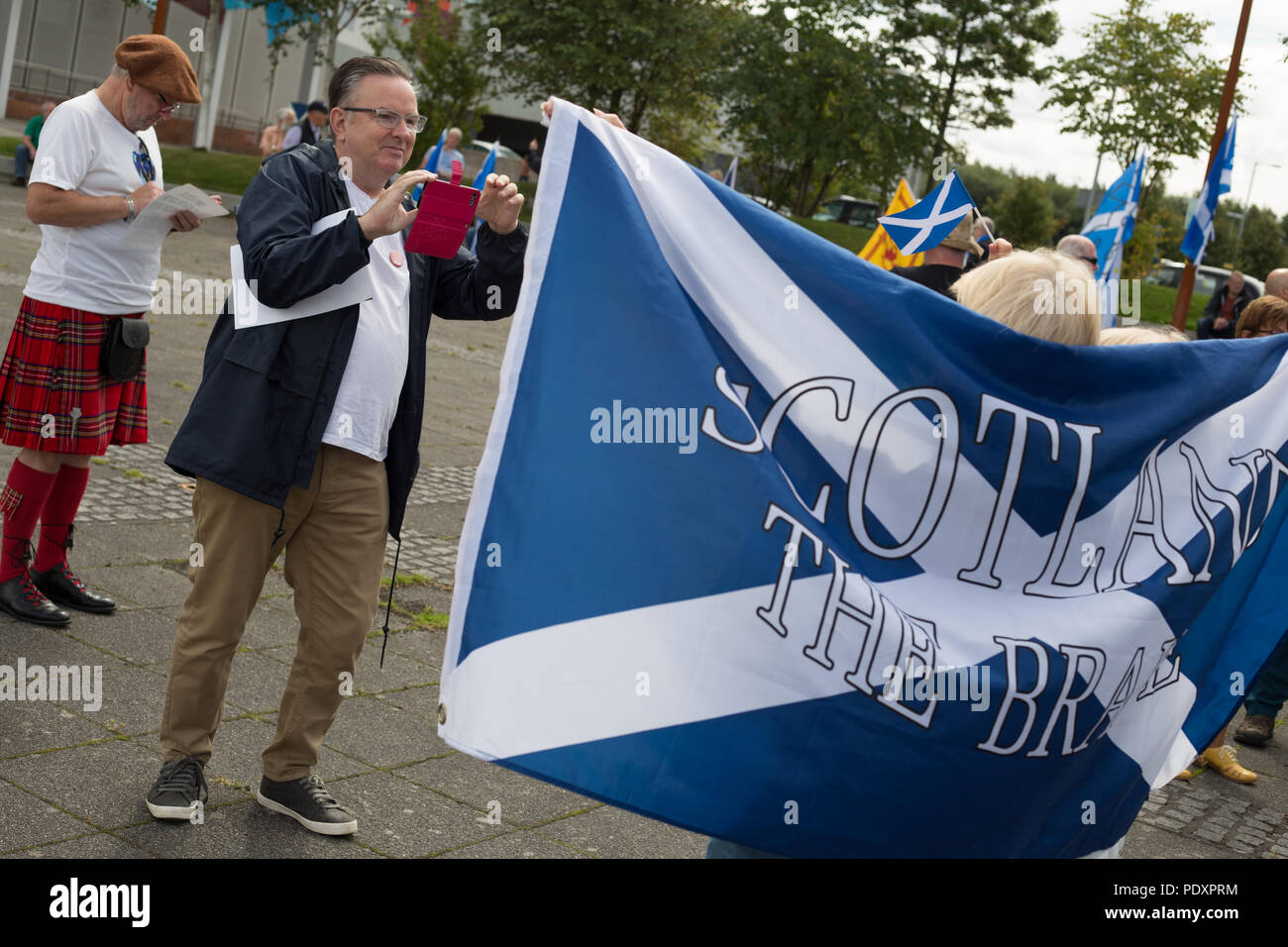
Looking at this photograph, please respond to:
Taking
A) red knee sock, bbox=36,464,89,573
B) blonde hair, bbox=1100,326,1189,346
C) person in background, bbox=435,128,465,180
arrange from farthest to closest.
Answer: person in background, bbox=435,128,465,180 < red knee sock, bbox=36,464,89,573 < blonde hair, bbox=1100,326,1189,346

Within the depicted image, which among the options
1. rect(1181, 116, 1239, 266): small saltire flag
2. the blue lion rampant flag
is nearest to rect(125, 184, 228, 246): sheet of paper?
the blue lion rampant flag

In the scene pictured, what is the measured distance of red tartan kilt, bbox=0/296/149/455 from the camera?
503cm

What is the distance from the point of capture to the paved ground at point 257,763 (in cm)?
366

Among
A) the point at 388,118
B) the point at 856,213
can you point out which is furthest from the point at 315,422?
the point at 856,213

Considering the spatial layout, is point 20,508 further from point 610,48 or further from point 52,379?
point 610,48

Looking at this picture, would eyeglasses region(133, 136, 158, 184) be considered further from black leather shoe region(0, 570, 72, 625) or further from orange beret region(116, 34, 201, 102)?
black leather shoe region(0, 570, 72, 625)

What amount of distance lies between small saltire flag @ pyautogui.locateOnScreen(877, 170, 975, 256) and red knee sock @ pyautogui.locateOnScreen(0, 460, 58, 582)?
466 centimetres

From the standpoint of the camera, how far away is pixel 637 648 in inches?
106

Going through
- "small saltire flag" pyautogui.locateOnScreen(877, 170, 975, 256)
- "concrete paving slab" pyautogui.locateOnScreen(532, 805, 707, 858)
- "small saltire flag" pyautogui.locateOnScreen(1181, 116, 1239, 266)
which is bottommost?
"concrete paving slab" pyautogui.locateOnScreen(532, 805, 707, 858)

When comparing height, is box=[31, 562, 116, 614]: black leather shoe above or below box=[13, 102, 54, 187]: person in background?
below

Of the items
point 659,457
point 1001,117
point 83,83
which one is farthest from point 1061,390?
point 83,83

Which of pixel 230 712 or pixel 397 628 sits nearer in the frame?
pixel 230 712
